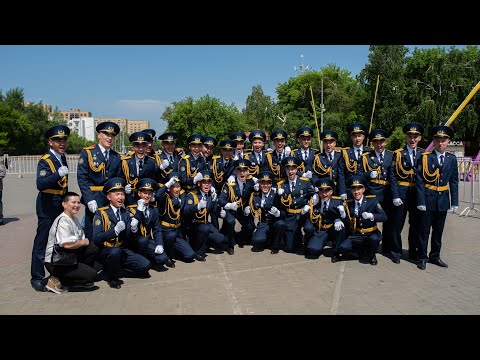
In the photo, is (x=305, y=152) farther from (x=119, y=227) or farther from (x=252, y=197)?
(x=119, y=227)

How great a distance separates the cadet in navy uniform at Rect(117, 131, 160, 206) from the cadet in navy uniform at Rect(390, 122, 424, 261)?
4242 millimetres

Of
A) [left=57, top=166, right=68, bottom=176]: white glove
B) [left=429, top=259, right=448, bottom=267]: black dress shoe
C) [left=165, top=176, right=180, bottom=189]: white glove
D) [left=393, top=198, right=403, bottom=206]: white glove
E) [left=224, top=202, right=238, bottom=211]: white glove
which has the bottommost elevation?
[left=429, top=259, right=448, bottom=267]: black dress shoe

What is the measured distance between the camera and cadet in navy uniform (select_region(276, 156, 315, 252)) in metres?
7.30

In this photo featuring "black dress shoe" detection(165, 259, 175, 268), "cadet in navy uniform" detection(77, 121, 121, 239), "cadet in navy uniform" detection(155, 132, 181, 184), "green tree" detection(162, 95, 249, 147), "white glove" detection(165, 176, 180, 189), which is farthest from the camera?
"green tree" detection(162, 95, 249, 147)

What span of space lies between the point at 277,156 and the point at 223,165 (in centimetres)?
116

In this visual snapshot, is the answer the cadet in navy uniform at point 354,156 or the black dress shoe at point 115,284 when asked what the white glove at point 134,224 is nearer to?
the black dress shoe at point 115,284

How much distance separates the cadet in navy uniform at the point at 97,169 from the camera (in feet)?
19.7

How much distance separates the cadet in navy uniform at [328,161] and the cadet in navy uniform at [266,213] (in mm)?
907

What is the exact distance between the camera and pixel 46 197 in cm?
550

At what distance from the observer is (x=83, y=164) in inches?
237

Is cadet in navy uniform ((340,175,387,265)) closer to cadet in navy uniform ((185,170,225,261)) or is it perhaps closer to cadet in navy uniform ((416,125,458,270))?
cadet in navy uniform ((416,125,458,270))

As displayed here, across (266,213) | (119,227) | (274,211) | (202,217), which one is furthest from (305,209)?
(119,227)

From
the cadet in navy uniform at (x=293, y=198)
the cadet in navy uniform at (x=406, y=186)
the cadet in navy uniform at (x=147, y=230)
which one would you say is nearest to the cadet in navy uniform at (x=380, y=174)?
the cadet in navy uniform at (x=406, y=186)

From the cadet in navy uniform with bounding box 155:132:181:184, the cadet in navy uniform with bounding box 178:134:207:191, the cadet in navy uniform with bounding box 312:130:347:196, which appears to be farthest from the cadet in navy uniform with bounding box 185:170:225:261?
the cadet in navy uniform with bounding box 312:130:347:196
